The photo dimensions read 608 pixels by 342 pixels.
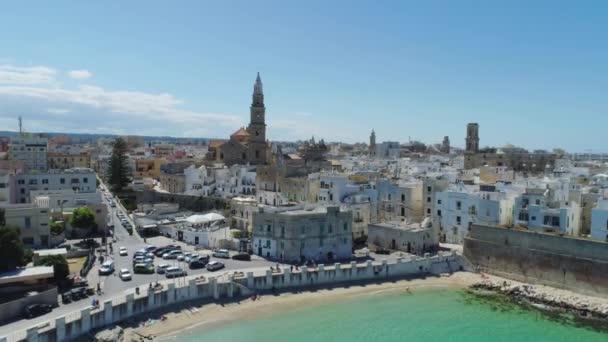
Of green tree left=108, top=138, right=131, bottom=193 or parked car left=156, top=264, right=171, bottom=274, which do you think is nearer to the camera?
parked car left=156, top=264, right=171, bottom=274

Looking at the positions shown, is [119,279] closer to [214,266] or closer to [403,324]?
[214,266]

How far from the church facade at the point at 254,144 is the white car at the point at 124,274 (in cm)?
3798

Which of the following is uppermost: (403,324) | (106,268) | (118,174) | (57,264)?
(118,174)

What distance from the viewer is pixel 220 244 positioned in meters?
37.8

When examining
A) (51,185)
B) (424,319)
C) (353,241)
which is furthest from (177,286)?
(51,185)

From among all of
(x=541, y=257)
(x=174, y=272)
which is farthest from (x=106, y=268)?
(x=541, y=257)

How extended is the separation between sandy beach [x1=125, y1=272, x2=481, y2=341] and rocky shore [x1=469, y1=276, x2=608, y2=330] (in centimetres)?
137

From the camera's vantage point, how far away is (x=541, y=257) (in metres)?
34.1

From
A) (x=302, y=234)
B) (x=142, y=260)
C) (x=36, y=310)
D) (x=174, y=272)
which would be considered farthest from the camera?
(x=302, y=234)

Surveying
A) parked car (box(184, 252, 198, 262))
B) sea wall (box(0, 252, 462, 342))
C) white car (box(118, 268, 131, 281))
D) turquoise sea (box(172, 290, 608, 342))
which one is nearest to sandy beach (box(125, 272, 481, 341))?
turquoise sea (box(172, 290, 608, 342))

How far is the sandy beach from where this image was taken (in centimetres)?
2492

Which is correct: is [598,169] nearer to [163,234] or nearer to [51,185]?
[163,234]

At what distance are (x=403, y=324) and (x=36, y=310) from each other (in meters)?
18.6

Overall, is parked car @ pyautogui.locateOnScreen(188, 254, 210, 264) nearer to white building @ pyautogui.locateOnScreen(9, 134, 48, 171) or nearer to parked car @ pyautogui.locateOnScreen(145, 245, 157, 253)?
parked car @ pyautogui.locateOnScreen(145, 245, 157, 253)
